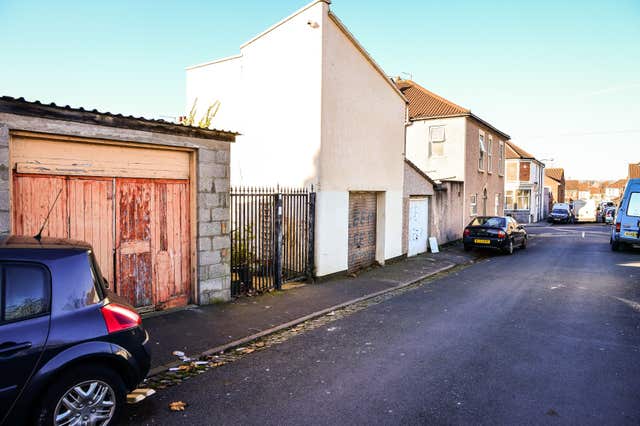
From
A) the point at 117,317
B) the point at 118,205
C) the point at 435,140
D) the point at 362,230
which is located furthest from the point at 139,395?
the point at 435,140

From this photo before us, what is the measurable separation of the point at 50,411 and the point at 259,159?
8.98 metres

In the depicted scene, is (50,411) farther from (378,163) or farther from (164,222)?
(378,163)

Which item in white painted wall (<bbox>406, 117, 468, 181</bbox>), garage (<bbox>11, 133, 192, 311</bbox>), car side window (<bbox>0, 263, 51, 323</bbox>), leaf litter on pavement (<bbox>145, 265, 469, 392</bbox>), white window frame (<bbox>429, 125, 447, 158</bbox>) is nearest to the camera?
car side window (<bbox>0, 263, 51, 323</bbox>)

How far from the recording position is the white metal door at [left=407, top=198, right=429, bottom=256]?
53.1 feet

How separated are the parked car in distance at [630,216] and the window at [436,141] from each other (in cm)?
819

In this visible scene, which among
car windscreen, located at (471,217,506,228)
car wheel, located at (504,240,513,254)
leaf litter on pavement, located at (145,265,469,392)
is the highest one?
car windscreen, located at (471,217,506,228)

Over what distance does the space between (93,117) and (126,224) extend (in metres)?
1.73

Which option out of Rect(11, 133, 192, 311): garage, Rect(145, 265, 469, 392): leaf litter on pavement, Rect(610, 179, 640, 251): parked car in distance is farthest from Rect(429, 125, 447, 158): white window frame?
Rect(11, 133, 192, 311): garage

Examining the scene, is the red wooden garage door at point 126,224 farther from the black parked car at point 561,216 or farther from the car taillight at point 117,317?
the black parked car at point 561,216

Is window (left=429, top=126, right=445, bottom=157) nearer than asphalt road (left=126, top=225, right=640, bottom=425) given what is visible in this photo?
No

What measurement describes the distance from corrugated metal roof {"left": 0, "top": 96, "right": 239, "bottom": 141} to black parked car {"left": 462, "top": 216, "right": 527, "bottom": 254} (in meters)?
12.5

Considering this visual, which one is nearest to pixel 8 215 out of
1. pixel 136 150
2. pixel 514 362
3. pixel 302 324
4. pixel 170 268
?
pixel 136 150

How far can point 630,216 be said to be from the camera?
17.1m

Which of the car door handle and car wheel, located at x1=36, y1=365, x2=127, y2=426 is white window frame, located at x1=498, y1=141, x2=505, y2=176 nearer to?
car wheel, located at x1=36, y1=365, x2=127, y2=426
